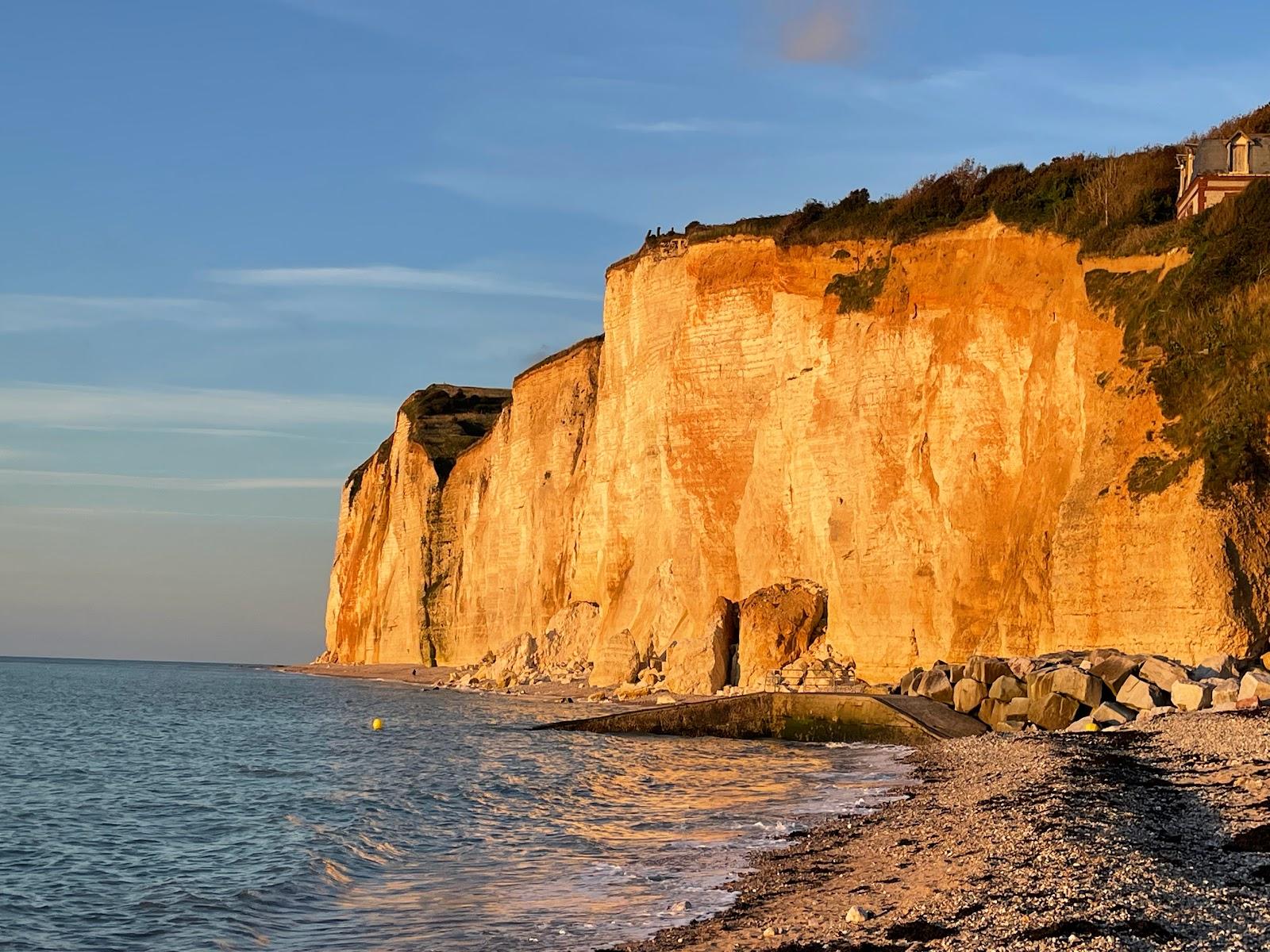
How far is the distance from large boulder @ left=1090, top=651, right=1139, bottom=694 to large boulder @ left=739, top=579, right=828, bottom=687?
11722 millimetres

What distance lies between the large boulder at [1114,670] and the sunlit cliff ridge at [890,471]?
118 centimetres

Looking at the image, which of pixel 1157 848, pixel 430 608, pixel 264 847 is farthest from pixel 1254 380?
pixel 430 608

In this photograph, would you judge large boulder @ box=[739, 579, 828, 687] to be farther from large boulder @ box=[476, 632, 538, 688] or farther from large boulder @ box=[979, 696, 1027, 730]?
large boulder @ box=[476, 632, 538, 688]

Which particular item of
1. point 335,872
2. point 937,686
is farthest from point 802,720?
point 335,872

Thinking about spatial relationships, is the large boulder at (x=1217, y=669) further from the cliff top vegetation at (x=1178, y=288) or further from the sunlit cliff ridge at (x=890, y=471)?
the cliff top vegetation at (x=1178, y=288)

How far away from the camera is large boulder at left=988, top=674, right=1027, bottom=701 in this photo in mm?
20312

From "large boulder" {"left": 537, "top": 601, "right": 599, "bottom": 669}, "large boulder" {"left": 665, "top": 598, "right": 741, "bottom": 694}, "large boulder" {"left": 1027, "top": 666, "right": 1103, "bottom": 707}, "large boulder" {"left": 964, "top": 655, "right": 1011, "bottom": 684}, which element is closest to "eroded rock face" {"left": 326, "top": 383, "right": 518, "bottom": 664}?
"large boulder" {"left": 537, "top": 601, "right": 599, "bottom": 669}

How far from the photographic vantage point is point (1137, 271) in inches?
939

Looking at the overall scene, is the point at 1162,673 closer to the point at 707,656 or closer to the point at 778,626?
the point at 778,626

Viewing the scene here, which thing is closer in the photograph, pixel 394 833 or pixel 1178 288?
pixel 394 833

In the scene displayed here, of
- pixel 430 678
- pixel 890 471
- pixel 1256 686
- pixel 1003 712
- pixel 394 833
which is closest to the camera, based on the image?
pixel 394 833

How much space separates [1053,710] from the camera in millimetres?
19188

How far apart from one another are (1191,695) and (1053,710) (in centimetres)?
248

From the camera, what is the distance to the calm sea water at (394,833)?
9.62 meters
